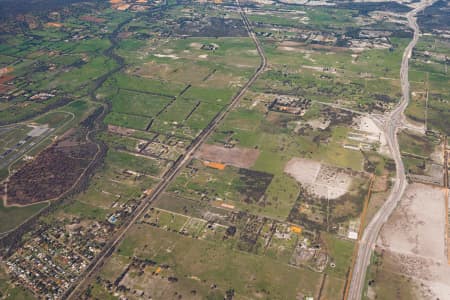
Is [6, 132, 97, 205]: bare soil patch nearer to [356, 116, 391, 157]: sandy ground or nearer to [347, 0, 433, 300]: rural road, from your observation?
[347, 0, 433, 300]: rural road

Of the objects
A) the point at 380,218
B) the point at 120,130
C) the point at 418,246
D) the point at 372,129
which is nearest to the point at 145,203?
the point at 120,130

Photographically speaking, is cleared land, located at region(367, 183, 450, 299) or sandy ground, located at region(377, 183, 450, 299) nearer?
cleared land, located at region(367, 183, 450, 299)

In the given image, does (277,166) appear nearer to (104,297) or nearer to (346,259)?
(346,259)

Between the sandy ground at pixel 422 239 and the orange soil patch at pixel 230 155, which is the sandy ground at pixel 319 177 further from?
the sandy ground at pixel 422 239

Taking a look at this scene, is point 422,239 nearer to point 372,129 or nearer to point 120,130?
point 372,129

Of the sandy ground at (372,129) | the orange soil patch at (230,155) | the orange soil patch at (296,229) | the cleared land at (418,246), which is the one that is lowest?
the sandy ground at (372,129)

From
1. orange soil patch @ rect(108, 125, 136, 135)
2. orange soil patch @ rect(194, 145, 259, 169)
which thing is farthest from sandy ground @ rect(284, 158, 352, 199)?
orange soil patch @ rect(108, 125, 136, 135)

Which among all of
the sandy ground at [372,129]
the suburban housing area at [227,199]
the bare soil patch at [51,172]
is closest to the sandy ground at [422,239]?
the suburban housing area at [227,199]
